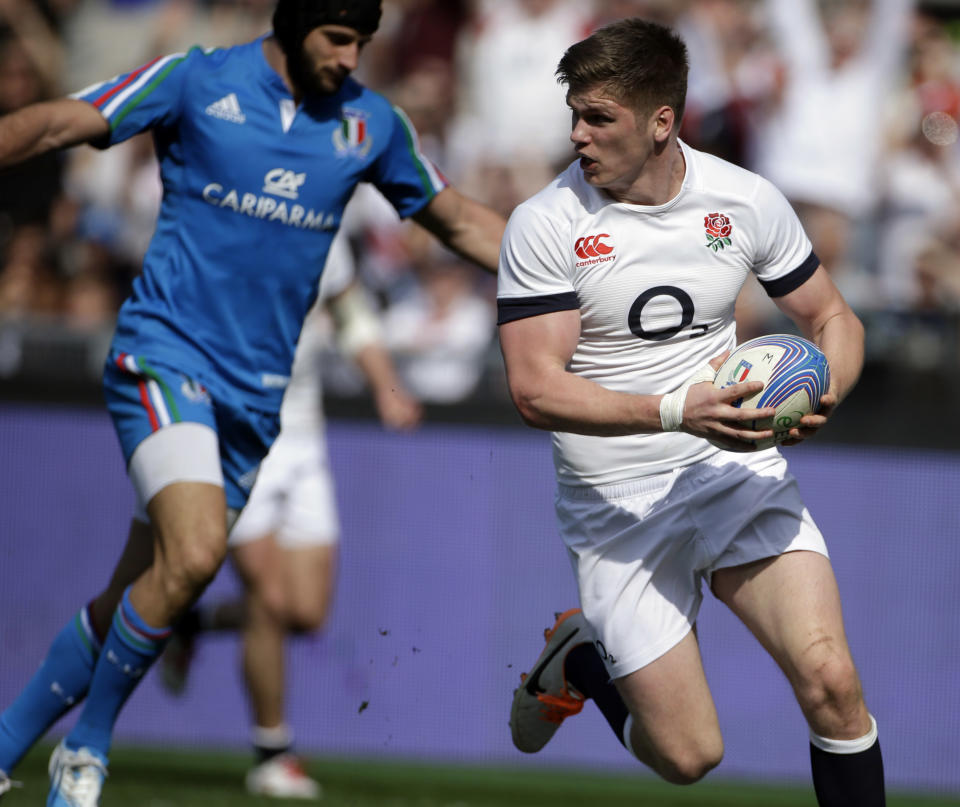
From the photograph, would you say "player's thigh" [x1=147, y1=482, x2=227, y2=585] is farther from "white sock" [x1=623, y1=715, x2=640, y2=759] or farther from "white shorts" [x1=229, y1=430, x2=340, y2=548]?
"white shorts" [x1=229, y1=430, x2=340, y2=548]

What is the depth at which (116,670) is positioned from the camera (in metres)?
4.93

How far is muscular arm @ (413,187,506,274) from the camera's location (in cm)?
570

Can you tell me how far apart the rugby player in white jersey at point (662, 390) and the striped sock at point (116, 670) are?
1.56 m

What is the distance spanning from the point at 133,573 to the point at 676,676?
2.08 meters

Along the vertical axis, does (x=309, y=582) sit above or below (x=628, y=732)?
below

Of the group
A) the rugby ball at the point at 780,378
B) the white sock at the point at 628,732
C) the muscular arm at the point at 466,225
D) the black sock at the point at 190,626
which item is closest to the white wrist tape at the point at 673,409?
the rugby ball at the point at 780,378

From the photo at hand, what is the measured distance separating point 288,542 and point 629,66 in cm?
441

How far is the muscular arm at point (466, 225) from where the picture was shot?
570 centimetres

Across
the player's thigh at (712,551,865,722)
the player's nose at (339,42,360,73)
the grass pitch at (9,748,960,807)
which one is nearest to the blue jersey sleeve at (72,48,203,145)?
the player's nose at (339,42,360,73)

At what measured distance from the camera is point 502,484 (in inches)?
360

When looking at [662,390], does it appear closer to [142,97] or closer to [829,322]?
[829,322]

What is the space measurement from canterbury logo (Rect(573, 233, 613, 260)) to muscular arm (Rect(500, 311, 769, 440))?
0.20m

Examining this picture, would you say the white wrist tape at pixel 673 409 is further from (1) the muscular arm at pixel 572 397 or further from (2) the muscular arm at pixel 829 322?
(2) the muscular arm at pixel 829 322

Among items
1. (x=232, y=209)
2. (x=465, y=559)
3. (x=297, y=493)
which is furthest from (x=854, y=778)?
(x=465, y=559)
